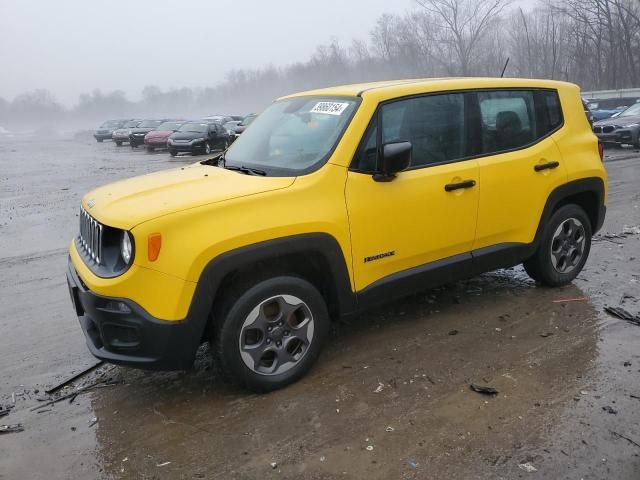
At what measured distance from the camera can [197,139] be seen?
1062 inches

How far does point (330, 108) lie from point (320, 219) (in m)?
1.00

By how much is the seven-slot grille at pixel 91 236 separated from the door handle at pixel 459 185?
2369 millimetres

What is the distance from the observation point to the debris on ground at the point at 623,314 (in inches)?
180

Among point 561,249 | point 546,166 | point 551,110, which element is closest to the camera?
point 546,166

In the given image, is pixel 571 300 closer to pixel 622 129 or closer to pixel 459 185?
pixel 459 185

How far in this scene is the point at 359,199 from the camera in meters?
3.84

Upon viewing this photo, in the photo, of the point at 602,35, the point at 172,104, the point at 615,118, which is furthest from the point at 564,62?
the point at 172,104

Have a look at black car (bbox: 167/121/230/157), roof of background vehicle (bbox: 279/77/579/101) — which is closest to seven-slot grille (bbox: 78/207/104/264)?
roof of background vehicle (bbox: 279/77/579/101)

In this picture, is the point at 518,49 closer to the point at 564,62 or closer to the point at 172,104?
the point at 564,62

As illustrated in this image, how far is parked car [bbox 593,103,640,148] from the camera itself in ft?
59.5

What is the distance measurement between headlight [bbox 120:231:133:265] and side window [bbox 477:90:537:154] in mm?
2722

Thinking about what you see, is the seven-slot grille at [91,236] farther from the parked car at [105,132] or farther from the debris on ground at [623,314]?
the parked car at [105,132]

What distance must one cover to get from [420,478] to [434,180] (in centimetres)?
210

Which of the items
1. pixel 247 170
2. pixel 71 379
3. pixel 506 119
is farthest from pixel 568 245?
pixel 71 379
